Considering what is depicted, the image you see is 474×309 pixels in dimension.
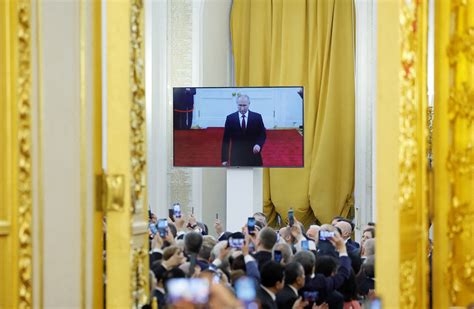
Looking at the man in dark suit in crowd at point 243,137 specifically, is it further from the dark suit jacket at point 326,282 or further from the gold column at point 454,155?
the gold column at point 454,155

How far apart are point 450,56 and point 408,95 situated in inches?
9.8

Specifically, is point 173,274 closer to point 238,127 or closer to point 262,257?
point 262,257

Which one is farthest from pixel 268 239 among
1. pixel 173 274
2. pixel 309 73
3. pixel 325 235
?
pixel 309 73

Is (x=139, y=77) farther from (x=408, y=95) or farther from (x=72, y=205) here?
(x=408, y=95)

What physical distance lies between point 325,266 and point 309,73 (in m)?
4.76

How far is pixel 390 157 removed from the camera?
2229 millimetres

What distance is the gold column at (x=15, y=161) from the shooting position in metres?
2.55

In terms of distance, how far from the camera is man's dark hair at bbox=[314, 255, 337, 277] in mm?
3029

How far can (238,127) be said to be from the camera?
6.50m

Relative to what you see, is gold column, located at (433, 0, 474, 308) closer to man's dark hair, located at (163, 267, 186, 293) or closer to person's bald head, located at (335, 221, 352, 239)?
man's dark hair, located at (163, 267, 186, 293)

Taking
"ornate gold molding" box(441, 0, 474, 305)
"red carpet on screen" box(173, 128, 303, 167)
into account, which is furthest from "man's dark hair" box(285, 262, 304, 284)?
"red carpet on screen" box(173, 128, 303, 167)

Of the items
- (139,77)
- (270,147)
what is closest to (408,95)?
(139,77)

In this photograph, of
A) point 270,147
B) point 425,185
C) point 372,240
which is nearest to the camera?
point 425,185

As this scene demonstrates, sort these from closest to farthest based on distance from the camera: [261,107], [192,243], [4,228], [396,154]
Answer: [396,154], [4,228], [192,243], [261,107]
